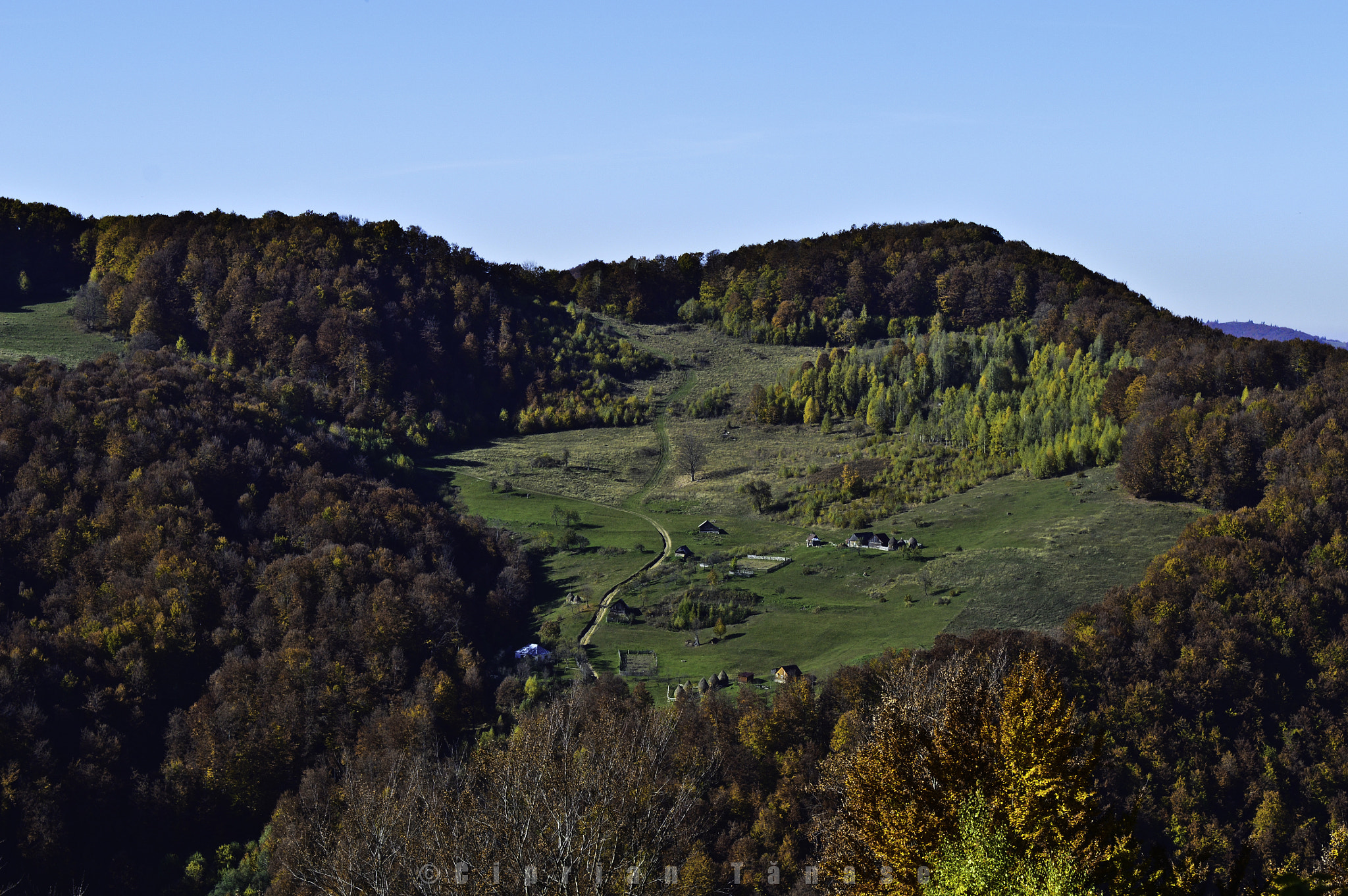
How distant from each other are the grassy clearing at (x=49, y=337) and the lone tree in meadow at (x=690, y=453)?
79.8 m

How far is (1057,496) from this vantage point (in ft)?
399

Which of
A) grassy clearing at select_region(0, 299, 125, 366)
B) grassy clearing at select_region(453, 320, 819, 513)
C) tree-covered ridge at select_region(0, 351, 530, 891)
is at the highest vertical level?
grassy clearing at select_region(0, 299, 125, 366)

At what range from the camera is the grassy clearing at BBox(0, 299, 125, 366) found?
153m

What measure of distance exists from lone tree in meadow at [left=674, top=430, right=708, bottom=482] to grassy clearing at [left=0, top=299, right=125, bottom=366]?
7976 cm

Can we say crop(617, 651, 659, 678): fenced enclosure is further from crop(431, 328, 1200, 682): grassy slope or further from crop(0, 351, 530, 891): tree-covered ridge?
crop(0, 351, 530, 891): tree-covered ridge

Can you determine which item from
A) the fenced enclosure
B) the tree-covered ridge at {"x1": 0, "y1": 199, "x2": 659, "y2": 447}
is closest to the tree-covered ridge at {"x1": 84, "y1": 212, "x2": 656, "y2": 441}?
the tree-covered ridge at {"x1": 0, "y1": 199, "x2": 659, "y2": 447}

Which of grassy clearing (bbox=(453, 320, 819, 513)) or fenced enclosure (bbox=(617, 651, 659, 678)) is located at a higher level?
grassy clearing (bbox=(453, 320, 819, 513))

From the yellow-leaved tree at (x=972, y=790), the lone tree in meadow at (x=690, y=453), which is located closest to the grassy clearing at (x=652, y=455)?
the lone tree in meadow at (x=690, y=453)

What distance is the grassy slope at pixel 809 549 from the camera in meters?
91.7

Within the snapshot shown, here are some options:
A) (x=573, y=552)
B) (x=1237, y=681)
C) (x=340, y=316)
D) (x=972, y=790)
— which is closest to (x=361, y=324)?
(x=340, y=316)

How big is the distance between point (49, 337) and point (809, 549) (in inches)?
4570

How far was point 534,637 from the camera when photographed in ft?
348

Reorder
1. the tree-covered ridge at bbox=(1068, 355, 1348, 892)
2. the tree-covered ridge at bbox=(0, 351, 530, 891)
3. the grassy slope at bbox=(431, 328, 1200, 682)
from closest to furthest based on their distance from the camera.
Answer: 1. the tree-covered ridge at bbox=(1068, 355, 1348, 892)
2. the tree-covered ridge at bbox=(0, 351, 530, 891)
3. the grassy slope at bbox=(431, 328, 1200, 682)

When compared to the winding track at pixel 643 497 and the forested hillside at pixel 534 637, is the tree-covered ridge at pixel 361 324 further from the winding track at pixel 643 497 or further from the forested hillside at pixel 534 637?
the winding track at pixel 643 497
